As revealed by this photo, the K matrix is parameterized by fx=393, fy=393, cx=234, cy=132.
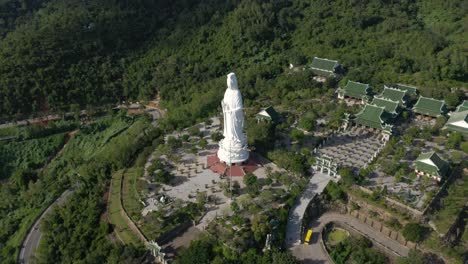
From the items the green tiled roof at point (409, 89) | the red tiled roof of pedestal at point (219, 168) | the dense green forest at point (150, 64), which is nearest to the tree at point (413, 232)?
the dense green forest at point (150, 64)

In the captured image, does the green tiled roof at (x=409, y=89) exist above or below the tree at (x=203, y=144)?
above

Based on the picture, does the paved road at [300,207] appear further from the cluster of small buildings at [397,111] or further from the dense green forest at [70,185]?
the dense green forest at [70,185]

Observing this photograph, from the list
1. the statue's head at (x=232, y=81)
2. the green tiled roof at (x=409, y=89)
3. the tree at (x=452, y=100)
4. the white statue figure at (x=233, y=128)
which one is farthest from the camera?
the green tiled roof at (x=409, y=89)

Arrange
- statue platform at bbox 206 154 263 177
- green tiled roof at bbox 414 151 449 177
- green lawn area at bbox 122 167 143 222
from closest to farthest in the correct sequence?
green lawn area at bbox 122 167 143 222, green tiled roof at bbox 414 151 449 177, statue platform at bbox 206 154 263 177

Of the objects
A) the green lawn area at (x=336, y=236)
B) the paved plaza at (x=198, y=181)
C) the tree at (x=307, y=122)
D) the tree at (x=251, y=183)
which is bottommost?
the green lawn area at (x=336, y=236)

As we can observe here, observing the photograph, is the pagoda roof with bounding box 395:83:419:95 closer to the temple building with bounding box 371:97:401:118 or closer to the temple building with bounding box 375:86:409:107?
the temple building with bounding box 375:86:409:107

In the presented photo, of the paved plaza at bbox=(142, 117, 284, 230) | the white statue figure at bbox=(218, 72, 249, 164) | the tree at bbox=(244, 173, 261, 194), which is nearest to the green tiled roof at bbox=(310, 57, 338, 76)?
the paved plaza at bbox=(142, 117, 284, 230)

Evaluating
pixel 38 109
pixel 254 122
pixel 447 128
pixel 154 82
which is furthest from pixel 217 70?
pixel 447 128
